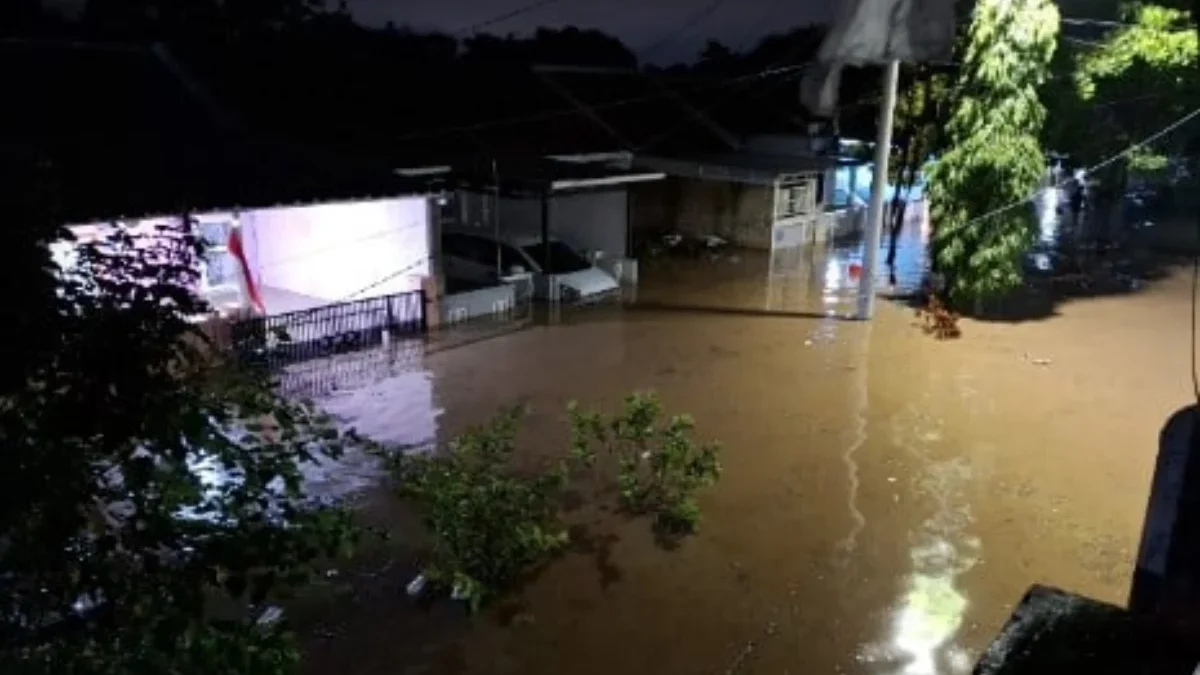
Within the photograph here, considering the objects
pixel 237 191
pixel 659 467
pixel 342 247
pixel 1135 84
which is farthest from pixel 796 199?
pixel 659 467

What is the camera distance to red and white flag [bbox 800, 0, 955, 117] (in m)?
17.3

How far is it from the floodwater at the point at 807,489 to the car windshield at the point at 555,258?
5.67 feet

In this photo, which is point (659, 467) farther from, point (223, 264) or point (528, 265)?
point (223, 264)

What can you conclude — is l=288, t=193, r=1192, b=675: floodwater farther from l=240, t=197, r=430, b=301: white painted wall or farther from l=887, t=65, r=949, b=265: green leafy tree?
l=887, t=65, r=949, b=265: green leafy tree

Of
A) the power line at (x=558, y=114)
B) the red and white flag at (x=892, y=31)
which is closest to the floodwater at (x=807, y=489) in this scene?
the red and white flag at (x=892, y=31)

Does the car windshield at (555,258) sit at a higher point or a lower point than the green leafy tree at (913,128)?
lower

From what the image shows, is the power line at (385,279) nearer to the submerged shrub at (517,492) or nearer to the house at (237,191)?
the house at (237,191)

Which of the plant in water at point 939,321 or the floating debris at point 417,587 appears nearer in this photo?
the floating debris at point 417,587

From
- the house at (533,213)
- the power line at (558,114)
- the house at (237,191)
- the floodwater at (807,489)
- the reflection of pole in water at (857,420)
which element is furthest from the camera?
the power line at (558,114)

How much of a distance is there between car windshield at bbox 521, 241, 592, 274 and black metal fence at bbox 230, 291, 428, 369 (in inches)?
141

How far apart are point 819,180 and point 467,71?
34.8 ft

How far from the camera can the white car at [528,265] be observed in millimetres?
19859

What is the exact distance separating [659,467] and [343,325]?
7922 millimetres

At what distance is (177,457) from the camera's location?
8.92 ft
